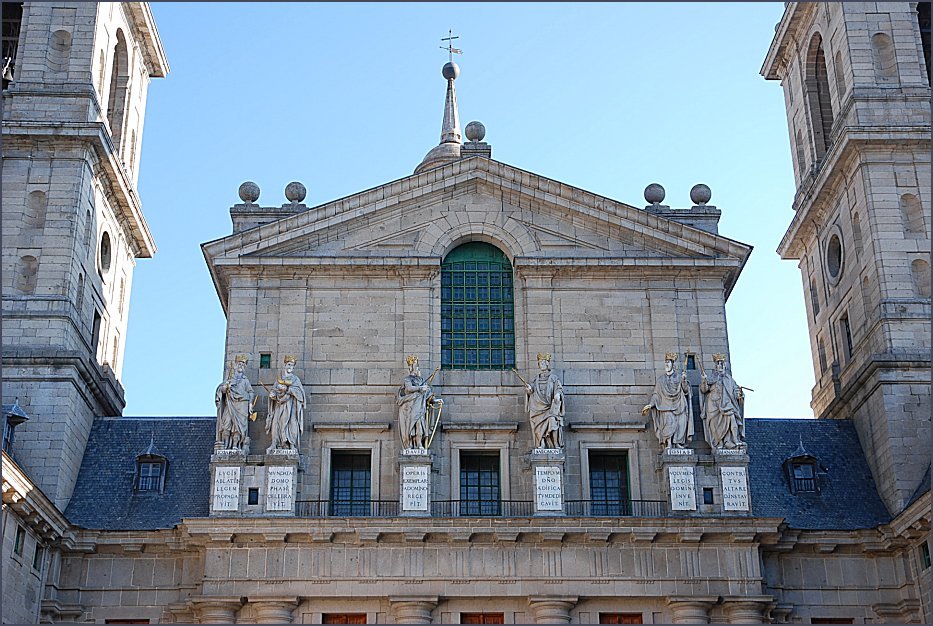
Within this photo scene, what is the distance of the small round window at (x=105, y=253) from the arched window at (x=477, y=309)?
12475 millimetres

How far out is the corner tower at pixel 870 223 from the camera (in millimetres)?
34719

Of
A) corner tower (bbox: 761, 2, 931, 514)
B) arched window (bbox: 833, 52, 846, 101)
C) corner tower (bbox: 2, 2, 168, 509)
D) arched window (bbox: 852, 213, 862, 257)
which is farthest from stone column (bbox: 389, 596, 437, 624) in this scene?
arched window (bbox: 833, 52, 846, 101)

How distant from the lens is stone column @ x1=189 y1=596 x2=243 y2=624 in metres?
29.8

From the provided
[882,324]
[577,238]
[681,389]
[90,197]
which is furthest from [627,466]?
[90,197]

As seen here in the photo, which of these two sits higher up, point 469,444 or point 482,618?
point 469,444

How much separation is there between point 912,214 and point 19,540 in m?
26.9

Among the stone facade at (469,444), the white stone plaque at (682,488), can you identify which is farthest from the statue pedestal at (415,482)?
the white stone plaque at (682,488)

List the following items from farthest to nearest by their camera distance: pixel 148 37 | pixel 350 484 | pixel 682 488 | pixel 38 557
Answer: pixel 148 37 → pixel 350 484 → pixel 682 488 → pixel 38 557

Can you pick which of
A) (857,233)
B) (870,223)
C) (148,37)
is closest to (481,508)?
(870,223)

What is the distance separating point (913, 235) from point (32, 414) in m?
26.1

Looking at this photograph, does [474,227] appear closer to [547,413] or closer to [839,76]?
[547,413]

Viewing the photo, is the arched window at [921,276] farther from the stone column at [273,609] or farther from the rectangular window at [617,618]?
the stone column at [273,609]

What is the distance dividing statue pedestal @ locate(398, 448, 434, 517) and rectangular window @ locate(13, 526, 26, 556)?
9.11 metres

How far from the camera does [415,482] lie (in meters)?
31.2
